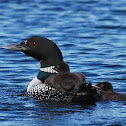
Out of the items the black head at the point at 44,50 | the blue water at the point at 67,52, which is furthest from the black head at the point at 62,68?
the blue water at the point at 67,52

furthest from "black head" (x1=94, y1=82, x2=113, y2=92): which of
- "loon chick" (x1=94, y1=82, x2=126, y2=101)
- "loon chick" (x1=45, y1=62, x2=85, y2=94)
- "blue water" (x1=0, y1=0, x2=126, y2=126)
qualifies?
"loon chick" (x1=45, y1=62, x2=85, y2=94)

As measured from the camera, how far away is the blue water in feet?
24.8

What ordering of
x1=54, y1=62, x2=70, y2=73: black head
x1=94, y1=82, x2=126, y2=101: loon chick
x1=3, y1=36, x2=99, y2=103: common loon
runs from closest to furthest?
x1=3, y1=36, x2=99, y2=103: common loon
x1=54, y1=62, x2=70, y2=73: black head
x1=94, y1=82, x2=126, y2=101: loon chick

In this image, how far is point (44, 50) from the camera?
A: 28.7ft

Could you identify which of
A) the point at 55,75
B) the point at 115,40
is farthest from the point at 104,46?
the point at 55,75

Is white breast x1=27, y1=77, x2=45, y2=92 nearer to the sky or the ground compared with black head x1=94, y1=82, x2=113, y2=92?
nearer to the sky

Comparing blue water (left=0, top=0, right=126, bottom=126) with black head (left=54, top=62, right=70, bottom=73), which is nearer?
blue water (left=0, top=0, right=126, bottom=126)

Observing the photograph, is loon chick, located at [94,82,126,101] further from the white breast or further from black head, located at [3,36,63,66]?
the white breast

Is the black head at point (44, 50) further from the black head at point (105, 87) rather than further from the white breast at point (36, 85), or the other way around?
the black head at point (105, 87)

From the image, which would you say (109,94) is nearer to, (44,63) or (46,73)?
(46,73)

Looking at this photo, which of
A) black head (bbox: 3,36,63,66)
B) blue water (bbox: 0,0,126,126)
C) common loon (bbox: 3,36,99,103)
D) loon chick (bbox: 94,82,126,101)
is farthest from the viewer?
black head (bbox: 3,36,63,66)

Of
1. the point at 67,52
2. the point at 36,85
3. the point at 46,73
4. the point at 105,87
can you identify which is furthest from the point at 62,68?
the point at 67,52

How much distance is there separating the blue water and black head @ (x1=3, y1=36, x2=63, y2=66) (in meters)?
0.71

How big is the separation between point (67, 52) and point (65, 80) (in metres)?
5.87
